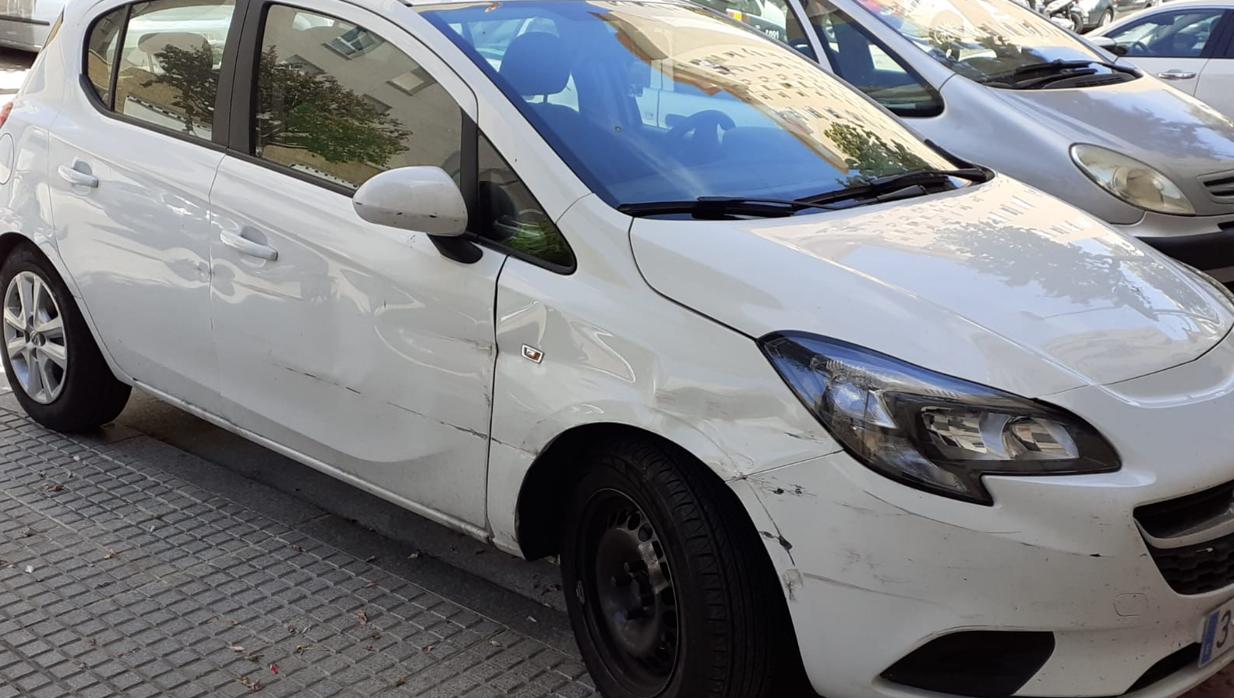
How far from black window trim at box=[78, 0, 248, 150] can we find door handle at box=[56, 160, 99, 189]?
20 cm

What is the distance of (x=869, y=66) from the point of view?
258 inches

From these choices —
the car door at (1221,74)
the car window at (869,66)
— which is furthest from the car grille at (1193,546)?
the car door at (1221,74)

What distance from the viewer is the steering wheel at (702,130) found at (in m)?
3.53

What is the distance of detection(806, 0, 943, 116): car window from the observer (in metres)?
6.37

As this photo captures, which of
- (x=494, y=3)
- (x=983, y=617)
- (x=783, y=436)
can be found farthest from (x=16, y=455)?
(x=983, y=617)

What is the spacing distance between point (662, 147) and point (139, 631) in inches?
75.9

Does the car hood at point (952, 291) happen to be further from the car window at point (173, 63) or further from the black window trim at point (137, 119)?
the car window at point (173, 63)

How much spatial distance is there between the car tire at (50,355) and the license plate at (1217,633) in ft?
12.3

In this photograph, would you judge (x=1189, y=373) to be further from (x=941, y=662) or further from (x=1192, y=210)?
(x=1192, y=210)

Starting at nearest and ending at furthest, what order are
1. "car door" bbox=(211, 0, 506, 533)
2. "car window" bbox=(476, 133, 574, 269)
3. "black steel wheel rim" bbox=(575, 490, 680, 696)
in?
1. "black steel wheel rim" bbox=(575, 490, 680, 696)
2. "car window" bbox=(476, 133, 574, 269)
3. "car door" bbox=(211, 0, 506, 533)

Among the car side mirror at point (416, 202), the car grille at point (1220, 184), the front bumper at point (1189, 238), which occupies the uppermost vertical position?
the car side mirror at point (416, 202)

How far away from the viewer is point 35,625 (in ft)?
12.0

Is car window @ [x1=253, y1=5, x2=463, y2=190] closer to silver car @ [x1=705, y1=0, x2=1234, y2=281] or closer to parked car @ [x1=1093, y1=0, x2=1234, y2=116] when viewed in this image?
silver car @ [x1=705, y1=0, x2=1234, y2=281]

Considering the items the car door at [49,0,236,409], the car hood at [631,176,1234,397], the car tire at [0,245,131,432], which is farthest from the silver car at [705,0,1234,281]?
the car tire at [0,245,131,432]
